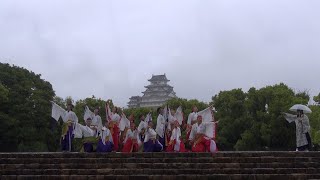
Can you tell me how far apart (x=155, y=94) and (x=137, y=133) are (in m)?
57.4

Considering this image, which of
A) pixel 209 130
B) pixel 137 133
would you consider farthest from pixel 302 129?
pixel 137 133

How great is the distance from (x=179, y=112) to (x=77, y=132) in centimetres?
393

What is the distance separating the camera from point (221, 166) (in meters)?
13.5

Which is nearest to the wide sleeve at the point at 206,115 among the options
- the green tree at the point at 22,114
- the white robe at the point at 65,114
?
the white robe at the point at 65,114

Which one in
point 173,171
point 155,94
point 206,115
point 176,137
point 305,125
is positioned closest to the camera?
point 173,171

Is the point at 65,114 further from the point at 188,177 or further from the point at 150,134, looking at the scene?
the point at 188,177

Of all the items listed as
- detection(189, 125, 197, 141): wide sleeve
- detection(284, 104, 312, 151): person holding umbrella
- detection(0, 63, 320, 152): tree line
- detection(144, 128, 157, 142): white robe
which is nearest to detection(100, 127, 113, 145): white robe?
detection(144, 128, 157, 142): white robe

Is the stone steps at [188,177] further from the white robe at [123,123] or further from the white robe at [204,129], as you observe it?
the white robe at [123,123]

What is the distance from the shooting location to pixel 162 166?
13570 mm

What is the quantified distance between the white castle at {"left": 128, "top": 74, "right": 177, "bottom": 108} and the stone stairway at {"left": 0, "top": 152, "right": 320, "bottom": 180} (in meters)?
58.0

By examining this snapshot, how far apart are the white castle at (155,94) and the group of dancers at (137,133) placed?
54.6 metres

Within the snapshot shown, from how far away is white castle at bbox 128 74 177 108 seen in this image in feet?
240

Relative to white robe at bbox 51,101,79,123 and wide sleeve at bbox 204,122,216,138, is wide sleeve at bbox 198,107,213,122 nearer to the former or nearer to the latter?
wide sleeve at bbox 204,122,216,138

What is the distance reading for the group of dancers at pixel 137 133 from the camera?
15914 millimetres
